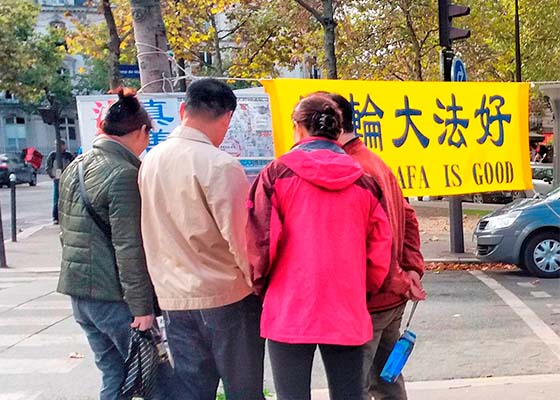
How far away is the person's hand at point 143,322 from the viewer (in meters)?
3.24

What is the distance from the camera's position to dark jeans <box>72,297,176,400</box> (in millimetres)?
3377

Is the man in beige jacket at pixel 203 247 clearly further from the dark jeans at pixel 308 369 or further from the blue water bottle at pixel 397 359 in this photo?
the blue water bottle at pixel 397 359

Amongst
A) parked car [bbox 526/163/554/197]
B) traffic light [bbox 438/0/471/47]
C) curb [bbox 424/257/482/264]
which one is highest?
traffic light [bbox 438/0/471/47]

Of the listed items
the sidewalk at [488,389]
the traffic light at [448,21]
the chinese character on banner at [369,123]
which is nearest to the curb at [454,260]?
the chinese character on banner at [369,123]

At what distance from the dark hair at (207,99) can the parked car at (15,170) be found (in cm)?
3135

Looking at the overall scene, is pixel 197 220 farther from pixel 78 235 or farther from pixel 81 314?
pixel 81 314

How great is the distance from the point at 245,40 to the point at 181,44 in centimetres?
303

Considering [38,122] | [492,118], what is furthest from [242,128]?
[38,122]

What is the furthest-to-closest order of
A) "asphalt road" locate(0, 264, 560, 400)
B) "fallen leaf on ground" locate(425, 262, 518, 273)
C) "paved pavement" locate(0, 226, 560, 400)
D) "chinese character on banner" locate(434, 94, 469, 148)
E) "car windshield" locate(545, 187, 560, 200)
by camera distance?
1. "fallen leaf on ground" locate(425, 262, 518, 273)
2. "car windshield" locate(545, 187, 560, 200)
3. "chinese character on banner" locate(434, 94, 469, 148)
4. "asphalt road" locate(0, 264, 560, 400)
5. "paved pavement" locate(0, 226, 560, 400)

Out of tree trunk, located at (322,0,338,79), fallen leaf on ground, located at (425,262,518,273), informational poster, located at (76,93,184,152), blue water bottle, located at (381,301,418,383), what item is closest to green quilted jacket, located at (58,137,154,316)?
blue water bottle, located at (381,301,418,383)

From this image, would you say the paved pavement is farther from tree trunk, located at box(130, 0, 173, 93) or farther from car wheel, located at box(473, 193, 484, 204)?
car wheel, located at box(473, 193, 484, 204)

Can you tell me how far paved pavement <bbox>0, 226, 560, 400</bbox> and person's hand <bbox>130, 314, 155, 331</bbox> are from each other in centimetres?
184

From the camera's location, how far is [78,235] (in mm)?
3355

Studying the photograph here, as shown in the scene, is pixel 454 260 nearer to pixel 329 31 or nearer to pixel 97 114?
pixel 329 31
